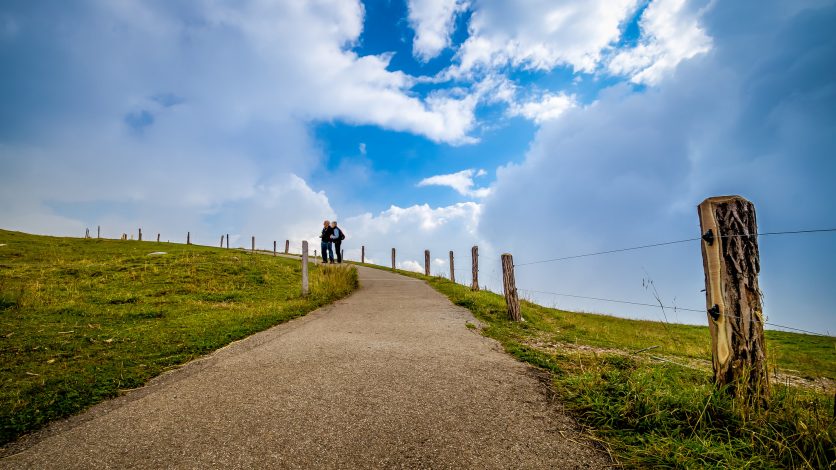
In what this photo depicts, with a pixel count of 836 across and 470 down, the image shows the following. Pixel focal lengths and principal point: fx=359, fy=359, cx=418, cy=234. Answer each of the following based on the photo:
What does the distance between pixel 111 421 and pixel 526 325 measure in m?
7.76

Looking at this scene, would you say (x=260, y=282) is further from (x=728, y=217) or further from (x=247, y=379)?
(x=728, y=217)

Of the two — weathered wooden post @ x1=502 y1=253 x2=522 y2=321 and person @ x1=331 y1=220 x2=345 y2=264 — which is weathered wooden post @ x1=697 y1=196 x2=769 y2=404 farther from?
person @ x1=331 y1=220 x2=345 y2=264

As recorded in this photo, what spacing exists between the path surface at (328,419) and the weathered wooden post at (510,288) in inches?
Answer: 147

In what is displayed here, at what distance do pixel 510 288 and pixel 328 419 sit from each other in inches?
275

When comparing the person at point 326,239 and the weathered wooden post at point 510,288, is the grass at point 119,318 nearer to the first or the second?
the person at point 326,239

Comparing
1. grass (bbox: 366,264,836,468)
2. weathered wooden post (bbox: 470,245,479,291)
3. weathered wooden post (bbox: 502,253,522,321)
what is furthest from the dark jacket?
grass (bbox: 366,264,836,468)

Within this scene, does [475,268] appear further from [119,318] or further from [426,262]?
[119,318]

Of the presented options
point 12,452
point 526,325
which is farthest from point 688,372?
point 12,452

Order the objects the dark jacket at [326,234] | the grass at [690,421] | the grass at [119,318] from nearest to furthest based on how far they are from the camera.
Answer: the grass at [690,421], the grass at [119,318], the dark jacket at [326,234]

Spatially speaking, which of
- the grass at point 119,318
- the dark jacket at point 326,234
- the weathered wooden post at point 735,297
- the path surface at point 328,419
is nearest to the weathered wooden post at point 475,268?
the grass at point 119,318

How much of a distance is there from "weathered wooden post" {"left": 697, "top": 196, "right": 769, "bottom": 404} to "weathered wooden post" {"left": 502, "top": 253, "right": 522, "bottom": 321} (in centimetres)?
566

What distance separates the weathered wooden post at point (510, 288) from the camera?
9.37 metres

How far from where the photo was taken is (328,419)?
3.47m

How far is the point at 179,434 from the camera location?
3.29 m
